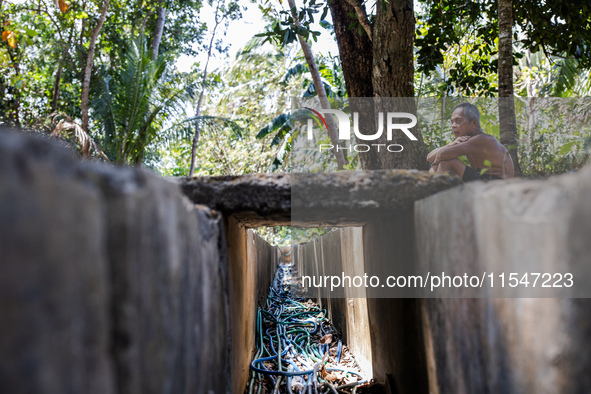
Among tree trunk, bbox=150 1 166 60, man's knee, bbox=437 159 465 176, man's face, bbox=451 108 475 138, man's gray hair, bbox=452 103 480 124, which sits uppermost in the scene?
tree trunk, bbox=150 1 166 60

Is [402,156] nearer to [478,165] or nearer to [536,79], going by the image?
[478,165]

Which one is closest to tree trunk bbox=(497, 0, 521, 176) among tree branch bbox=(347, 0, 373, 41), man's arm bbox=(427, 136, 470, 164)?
man's arm bbox=(427, 136, 470, 164)

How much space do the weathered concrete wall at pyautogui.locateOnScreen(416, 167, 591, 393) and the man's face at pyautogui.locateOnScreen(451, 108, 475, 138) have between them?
6.80 ft

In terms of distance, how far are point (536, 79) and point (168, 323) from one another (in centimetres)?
1490

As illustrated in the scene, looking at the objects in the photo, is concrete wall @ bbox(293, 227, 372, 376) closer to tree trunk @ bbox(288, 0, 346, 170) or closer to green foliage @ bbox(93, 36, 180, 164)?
tree trunk @ bbox(288, 0, 346, 170)

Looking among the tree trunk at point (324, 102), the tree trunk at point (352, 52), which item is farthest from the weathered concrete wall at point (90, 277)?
the tree trunk at point (324, 102)

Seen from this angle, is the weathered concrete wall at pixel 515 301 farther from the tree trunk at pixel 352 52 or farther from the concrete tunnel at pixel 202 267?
the tree trunk at pixel 352 52

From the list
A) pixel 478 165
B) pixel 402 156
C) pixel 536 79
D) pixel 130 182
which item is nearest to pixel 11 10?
pixel 402 156

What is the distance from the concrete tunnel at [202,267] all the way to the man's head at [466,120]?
172cm

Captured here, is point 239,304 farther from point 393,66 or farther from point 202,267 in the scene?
point 393,66

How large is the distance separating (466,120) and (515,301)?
2.56m

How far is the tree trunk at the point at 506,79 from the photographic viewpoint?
3.86 metres

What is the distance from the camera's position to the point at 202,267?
1466mm

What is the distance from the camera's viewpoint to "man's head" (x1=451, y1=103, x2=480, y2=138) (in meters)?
3.46
